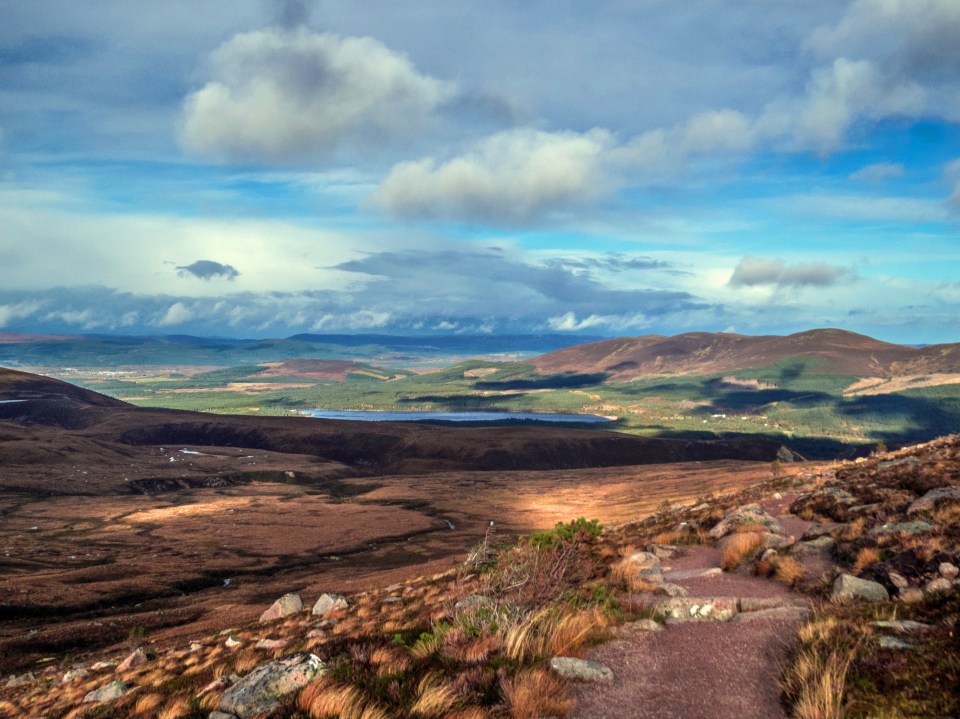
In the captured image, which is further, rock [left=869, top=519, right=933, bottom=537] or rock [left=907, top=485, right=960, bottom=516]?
rock [left=907, top=485, right=960, bottom=516]

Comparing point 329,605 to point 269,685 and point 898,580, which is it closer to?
point 269,685

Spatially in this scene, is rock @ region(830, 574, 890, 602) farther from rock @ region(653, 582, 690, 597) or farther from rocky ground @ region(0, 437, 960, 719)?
rock @ region(653, 582, 690, 597)

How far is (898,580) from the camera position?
10117 mm

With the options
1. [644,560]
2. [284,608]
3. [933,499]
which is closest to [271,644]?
[284,608]

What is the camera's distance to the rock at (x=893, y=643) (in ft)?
24.2

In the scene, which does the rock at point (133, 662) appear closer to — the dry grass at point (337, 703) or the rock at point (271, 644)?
the rock at point (271, 644)

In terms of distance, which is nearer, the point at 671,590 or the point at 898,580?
the point at 898,580

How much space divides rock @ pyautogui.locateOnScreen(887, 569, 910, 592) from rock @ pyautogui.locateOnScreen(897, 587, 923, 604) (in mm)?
158

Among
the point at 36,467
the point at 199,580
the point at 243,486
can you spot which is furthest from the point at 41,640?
the point at 36,467

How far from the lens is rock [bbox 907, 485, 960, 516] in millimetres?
15125

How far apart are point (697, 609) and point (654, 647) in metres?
→ 1.93

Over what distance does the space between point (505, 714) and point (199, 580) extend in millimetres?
44944

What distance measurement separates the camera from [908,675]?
6621 mm

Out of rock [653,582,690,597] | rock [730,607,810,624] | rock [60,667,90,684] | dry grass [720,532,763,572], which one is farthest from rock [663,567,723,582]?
rock [60,667,90,684]
